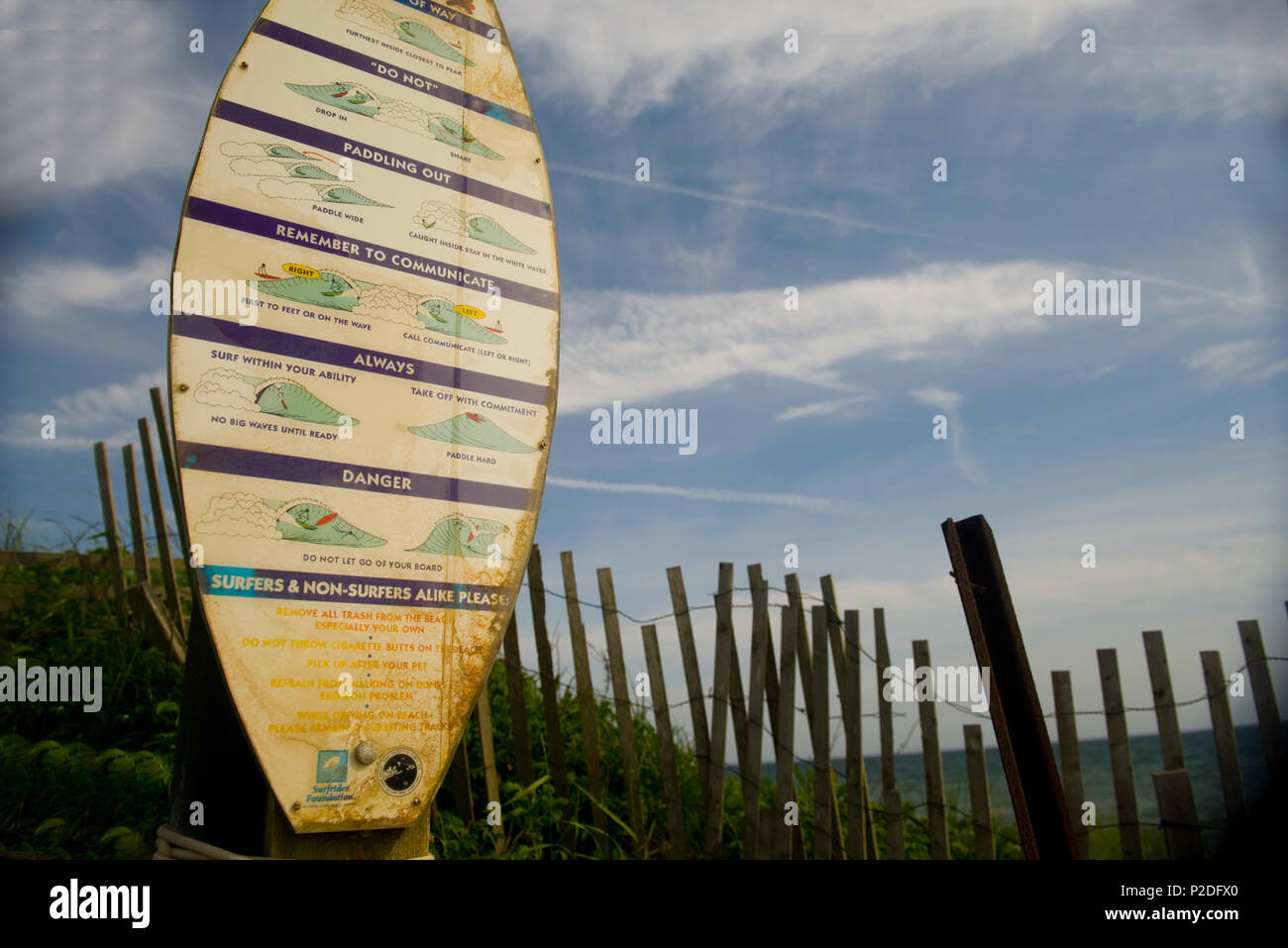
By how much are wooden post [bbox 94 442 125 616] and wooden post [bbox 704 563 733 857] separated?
3950 mm

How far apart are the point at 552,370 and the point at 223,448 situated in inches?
40.1

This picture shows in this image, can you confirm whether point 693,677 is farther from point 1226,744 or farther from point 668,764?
point 1226,744

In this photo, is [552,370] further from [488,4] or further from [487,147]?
[488,4]

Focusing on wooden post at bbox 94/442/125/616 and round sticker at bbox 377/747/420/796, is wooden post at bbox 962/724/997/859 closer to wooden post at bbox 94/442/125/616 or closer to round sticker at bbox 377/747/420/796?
round sticker at bbox 377/747/420/796

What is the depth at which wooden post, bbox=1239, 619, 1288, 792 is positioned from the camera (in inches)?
133

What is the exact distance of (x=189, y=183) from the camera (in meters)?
2.18

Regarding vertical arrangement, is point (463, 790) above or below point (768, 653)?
below

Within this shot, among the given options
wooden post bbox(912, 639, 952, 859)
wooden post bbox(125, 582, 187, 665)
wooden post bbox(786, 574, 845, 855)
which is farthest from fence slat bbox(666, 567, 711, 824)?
wooden post bbox(125, 582, 187, 665)

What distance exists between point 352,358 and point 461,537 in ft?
1.94

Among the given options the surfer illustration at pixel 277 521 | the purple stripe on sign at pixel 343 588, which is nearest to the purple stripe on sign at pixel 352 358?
the surfer illustration at pixel 277 521

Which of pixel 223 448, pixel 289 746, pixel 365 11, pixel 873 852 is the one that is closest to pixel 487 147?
pixel 365 11

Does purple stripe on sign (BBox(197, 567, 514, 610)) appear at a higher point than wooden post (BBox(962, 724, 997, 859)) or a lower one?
higher

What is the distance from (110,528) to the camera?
5539mm

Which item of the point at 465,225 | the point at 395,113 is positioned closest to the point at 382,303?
the point at 465,225
